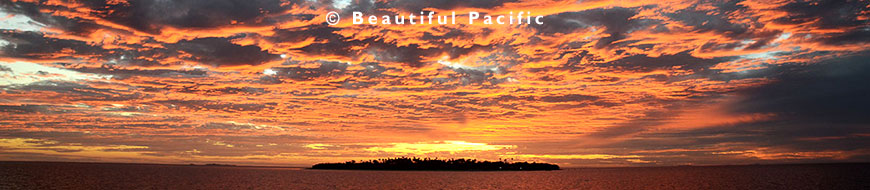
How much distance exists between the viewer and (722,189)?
472ft

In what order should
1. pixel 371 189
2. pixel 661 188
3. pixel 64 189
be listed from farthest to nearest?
pixel 661 188 → pixel 371 189 → pixel 64 189

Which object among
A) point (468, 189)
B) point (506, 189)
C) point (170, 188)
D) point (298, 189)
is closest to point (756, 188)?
point (506, 189)

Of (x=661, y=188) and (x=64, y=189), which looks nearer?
(x=64, y=189)

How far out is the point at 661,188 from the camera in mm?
148000

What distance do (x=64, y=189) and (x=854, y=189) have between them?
18038 centimetres

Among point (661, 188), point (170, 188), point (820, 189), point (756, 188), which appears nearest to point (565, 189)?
point (661, 188)

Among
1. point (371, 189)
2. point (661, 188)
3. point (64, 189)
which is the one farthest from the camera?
point (661, 188)

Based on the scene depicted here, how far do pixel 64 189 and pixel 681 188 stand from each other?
145 metres

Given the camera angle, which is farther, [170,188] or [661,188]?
[661,188]

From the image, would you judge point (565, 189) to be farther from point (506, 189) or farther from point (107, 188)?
point (107, 188)

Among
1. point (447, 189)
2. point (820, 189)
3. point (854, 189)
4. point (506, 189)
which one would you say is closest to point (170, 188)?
point (447, 189)

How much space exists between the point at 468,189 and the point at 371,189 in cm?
2400

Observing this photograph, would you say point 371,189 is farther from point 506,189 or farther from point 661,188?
point 661,188

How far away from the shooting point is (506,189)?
144 metres
